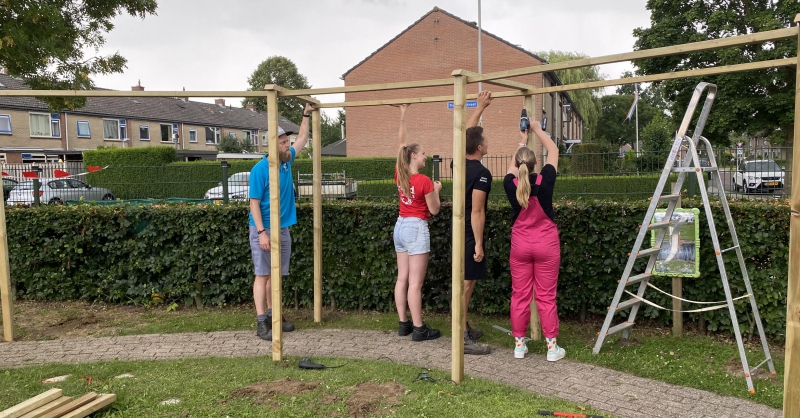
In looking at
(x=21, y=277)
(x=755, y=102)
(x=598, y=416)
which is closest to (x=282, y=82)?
(x=755, y=102)

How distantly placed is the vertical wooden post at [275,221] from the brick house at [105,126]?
90.9ft

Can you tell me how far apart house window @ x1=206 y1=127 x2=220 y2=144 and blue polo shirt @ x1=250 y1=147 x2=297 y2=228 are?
171 ft

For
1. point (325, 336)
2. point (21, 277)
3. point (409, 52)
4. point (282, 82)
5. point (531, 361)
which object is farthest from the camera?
point (282, 82)

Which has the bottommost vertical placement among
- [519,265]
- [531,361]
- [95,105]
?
[531,361]

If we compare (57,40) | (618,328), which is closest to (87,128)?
(57,40)

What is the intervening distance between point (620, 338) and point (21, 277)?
741 centimetres

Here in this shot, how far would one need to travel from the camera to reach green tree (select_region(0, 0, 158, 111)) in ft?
33.7

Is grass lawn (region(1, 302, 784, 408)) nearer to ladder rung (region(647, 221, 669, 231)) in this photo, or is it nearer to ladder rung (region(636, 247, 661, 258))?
ladder rung (region(636, 247, 661, 258))

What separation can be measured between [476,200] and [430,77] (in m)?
33.3

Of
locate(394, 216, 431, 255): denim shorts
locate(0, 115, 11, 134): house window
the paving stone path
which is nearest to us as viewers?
the paving stone path

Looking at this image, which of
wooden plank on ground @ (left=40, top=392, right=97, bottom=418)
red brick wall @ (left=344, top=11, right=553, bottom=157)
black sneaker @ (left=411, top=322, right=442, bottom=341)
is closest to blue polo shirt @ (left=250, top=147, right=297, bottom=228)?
black sneaker @ (left=411, top=322, right=442, bottom=341)

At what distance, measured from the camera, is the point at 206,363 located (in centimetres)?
496

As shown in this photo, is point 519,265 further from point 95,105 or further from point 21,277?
point 95,105

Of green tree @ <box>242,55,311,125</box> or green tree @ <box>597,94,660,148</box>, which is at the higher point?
green tree @ <box>242,55,311,125</box>
